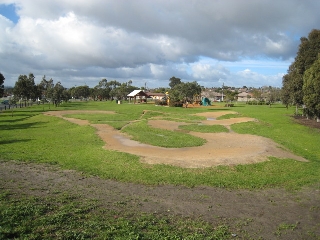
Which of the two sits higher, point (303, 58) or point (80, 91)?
point (303, 58)

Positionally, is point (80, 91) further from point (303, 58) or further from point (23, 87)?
point (303, 58)

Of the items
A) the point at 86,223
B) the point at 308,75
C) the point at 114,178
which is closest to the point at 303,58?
the point at 308,75

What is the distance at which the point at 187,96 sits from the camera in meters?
72.7

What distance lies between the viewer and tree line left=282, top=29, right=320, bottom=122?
31.3 meters

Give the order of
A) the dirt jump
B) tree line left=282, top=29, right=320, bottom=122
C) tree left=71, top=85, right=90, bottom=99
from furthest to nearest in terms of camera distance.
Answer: tree left=71, top=85, right=90, bottom=99
tree line left=282, top=29, right=320, bottom=122
the dirt jump

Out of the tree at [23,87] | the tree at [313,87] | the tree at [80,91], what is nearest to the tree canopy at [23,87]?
→ the tree at [23,87]

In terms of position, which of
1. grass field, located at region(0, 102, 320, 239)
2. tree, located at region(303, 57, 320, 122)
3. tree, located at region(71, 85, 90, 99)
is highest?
tree, located at region(71, 85, 90, 99)

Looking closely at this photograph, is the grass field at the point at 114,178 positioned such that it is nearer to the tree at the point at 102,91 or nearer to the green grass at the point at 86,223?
the green grass at the point at 86,223

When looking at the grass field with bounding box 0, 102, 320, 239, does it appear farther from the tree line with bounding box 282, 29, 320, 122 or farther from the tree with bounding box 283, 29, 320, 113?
the tree with bounding box 283, 29, 320, 113

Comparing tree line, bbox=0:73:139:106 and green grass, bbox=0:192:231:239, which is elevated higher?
tree line, bbox=0:73:139:106

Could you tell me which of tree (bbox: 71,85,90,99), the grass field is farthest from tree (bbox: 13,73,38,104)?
tree (bbox: 71,85,90,99)

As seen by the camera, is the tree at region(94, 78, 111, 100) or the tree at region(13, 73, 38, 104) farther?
the tree at region(94, 78, 111, 100)

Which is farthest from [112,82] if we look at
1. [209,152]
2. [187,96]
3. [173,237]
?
[173,237]

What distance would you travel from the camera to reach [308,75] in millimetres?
33156
